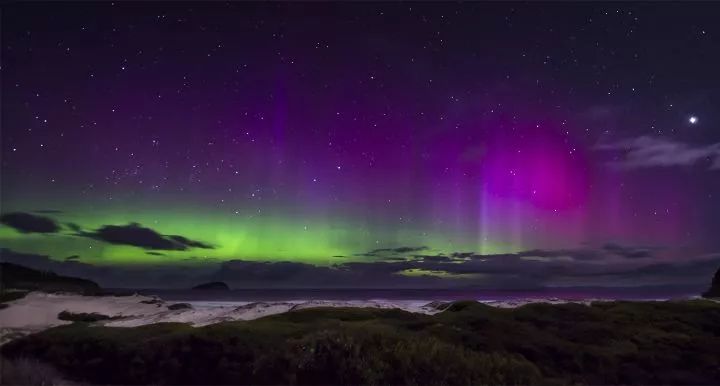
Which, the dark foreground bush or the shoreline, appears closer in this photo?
the dark foreground bush

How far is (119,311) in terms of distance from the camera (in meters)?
25.5

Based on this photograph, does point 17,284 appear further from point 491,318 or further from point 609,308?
point 609,308

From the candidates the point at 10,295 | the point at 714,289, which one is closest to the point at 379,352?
the point at 10,295

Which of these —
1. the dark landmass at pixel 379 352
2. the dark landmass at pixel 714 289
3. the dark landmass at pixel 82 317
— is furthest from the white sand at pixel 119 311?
the dark landmass at pixel 714 289

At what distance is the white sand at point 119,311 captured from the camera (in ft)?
72.4

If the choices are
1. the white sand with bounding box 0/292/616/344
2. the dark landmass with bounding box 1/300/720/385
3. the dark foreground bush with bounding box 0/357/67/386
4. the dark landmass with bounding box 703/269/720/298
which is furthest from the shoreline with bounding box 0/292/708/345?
the dark landmass with bounding box 703/269/720/298

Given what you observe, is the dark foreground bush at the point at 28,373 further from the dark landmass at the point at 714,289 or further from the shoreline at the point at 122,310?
the dark landmass at the point at 714,289

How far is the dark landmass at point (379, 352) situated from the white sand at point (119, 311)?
1598 millimetres

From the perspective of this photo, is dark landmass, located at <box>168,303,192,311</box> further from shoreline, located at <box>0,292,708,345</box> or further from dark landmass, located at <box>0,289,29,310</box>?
dark landmass, located at <box>0,289,29,310</box>

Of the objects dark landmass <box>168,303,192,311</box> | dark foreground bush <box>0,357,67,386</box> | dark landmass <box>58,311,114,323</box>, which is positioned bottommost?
dark foreground bush <box>0,357,67,386</box>

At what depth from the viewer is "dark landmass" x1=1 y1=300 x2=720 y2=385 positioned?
17.5 metres

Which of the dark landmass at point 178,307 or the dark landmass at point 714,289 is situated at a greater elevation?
the dark landmass at point 714,289

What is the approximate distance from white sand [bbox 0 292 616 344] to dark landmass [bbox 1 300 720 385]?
1598 mm

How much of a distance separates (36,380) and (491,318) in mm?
17778
